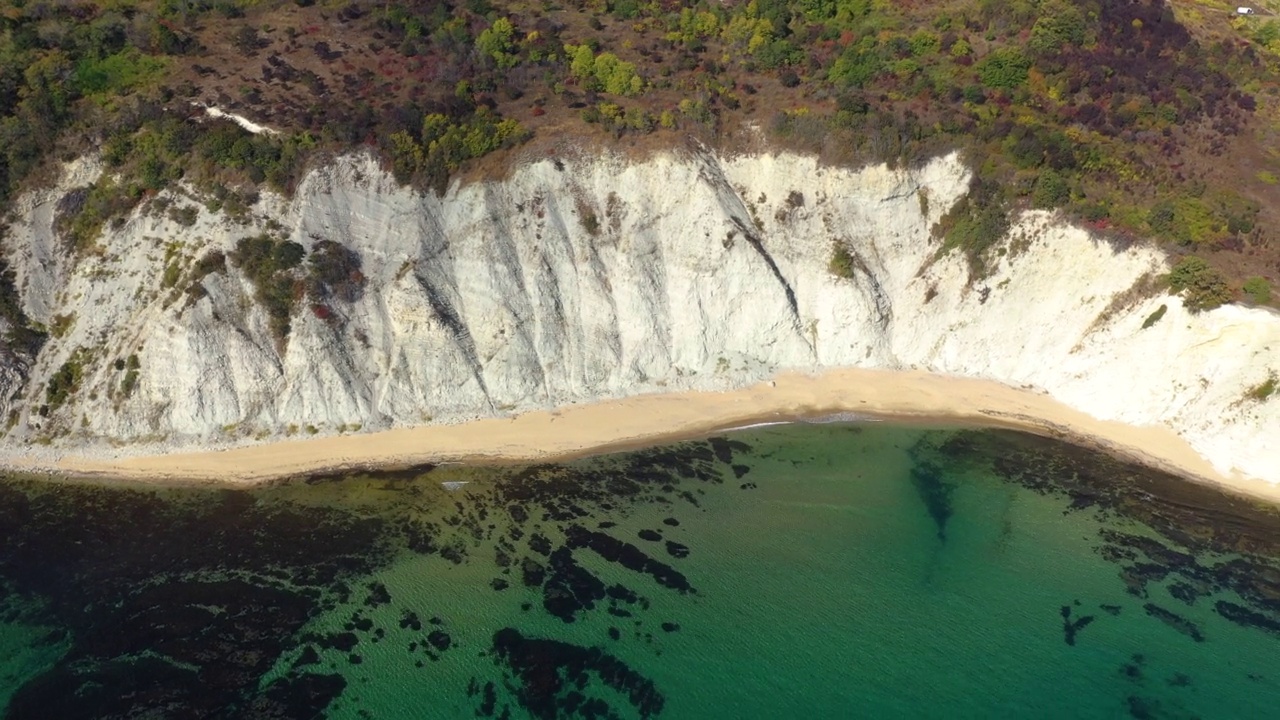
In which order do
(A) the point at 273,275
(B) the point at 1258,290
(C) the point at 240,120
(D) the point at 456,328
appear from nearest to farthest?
(A) the point at 273,275, (B) the point at 1258,290, (D) the point at 456,328, (C) the point at 240,120

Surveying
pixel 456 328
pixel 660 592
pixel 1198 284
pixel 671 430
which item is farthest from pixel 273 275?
pixel 1198 284

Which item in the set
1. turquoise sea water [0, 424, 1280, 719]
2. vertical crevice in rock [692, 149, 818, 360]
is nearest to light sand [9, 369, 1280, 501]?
turquoise sea water [0, 424, 1280, 719]

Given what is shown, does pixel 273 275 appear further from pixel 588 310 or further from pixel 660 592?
pixel 660 592

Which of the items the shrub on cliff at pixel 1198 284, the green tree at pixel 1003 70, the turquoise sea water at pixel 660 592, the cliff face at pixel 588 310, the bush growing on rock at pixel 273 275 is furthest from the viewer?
the green tree at pixel 1003 70

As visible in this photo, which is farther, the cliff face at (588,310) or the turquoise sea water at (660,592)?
the cliff face at (588,310)

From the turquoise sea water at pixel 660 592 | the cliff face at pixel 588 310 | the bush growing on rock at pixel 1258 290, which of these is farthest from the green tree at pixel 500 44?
the bush growing on rock at pixel 1258 290

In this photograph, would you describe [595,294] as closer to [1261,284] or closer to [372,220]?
[372,220]

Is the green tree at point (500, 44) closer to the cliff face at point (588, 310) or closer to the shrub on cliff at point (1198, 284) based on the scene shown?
the cliff face at point (588, 310)
